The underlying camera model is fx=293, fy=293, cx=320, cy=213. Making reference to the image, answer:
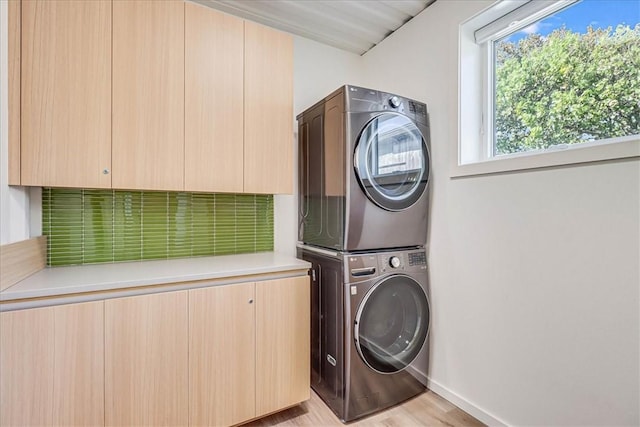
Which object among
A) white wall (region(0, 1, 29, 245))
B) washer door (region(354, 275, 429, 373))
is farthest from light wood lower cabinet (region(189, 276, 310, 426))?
white wall (region(0, 1, 29, 245))

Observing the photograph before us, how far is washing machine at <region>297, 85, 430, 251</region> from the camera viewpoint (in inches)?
64.7

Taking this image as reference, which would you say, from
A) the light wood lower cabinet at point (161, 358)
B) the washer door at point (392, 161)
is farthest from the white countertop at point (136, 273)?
the washer door at point (392, 161)

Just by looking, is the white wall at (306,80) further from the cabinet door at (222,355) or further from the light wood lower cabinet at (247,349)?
the cabinet door at (222,355)

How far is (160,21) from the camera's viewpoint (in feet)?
4.86

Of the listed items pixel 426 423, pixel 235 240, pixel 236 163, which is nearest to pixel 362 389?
pixel 426 423

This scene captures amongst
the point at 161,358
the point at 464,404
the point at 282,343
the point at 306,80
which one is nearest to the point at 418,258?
the point at 464,404

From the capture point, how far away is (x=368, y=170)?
1.69 meters

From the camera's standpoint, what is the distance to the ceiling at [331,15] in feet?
6.42

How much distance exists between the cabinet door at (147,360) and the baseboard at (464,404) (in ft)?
4.91

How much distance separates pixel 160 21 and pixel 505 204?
79.2 inches

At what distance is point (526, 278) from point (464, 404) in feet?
2.86

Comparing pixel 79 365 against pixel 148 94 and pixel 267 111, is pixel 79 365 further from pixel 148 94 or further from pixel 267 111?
pixel 267 111

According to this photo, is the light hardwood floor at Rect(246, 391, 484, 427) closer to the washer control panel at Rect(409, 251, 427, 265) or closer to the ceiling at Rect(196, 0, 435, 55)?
the washer control panel at Rect(409, 251, 427, 265)

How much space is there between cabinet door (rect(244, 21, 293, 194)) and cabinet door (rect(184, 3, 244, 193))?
0.05 metres
